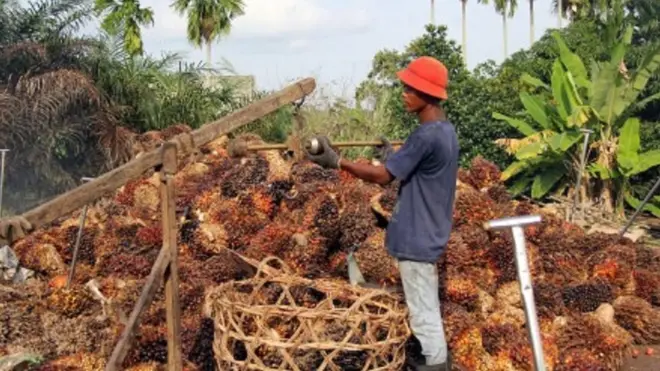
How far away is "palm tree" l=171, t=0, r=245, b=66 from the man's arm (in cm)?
2525

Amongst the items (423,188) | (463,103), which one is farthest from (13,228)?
(463,103)

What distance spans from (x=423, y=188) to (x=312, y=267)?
2.17 m

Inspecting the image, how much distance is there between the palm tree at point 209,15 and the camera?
93.0 feet

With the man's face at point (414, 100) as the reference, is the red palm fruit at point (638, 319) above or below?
below

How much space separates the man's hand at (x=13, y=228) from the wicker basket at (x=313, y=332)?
3.95ft

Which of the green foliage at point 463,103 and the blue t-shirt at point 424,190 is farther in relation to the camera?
the green foliage at point 463,103

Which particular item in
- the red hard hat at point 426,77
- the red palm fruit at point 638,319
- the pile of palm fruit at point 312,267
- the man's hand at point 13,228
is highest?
the red hard hat at point 426,77

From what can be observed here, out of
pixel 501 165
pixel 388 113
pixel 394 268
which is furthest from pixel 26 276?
pixel 501 165

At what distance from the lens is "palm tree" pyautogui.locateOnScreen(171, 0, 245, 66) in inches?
1117

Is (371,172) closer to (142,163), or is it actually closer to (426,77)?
(426,77)

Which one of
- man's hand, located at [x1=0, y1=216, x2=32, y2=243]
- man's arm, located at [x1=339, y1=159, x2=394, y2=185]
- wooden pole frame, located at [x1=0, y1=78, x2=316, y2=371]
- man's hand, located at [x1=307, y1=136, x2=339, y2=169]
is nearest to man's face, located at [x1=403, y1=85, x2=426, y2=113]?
man's arm, located at [x1=339, y1=159, x2=394, y2=185]

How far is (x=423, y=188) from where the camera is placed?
3980 mm

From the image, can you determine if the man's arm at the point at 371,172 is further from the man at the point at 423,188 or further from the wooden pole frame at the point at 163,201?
the wooden pole frame at the point at 163,201

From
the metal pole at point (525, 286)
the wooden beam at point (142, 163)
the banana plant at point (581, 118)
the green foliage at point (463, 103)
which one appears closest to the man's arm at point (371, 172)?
the wooden beam at point (142, 163)
